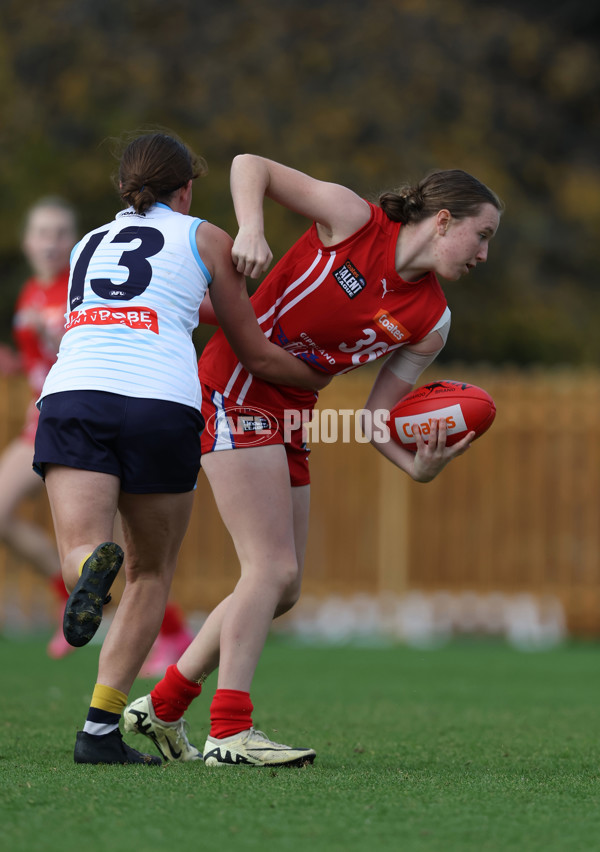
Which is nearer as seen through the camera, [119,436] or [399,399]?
[119,436]

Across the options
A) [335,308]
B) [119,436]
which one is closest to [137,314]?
[119,436]

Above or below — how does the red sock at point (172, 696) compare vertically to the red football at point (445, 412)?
below

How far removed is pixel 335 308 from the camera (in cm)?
414

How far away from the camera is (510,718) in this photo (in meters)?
5.63

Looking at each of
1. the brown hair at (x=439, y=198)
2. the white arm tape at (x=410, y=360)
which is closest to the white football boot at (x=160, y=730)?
the white arm tape at (x=410, y=360)

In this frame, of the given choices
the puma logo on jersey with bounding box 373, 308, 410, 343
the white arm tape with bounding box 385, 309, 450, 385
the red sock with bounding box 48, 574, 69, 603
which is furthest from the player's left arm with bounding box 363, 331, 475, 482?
the red sock with bounding box 48, 574, 69, 603

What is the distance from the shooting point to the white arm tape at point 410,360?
437 cm

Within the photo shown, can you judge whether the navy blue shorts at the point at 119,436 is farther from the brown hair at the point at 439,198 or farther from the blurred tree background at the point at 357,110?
the blurred tree background at the point at 357,110

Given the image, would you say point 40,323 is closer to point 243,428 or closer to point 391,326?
point 243,428

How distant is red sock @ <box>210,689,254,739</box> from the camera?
12.8ft

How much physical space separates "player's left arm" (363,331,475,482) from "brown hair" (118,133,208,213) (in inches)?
39.2

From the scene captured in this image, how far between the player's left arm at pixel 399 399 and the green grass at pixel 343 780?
3.17 feet

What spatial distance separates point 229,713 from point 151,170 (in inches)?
66.4

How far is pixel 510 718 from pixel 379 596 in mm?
6088
